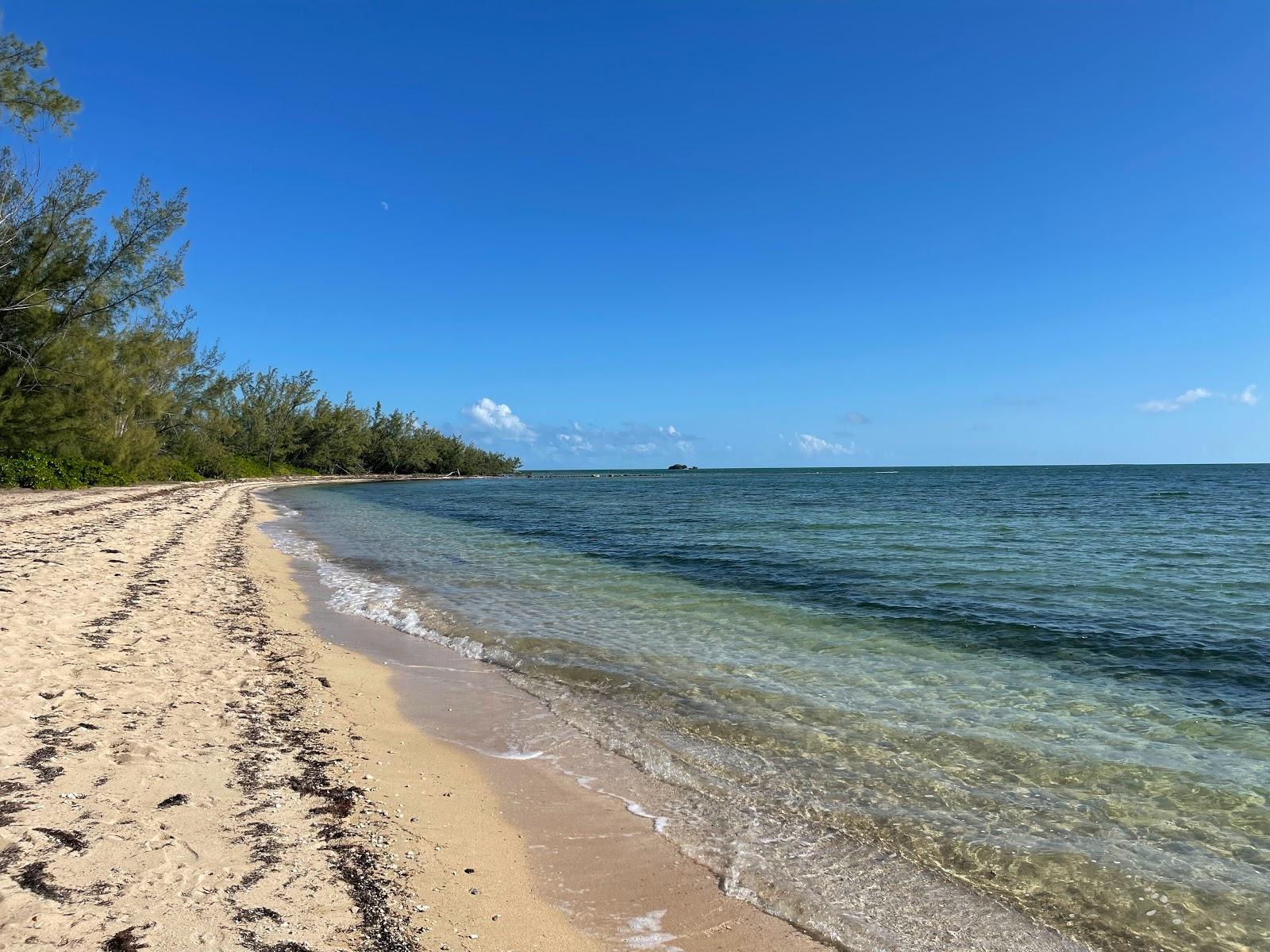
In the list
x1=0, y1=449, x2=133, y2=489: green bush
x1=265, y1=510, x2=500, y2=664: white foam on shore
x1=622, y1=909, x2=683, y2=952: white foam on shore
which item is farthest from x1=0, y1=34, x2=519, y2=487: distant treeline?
x1=622, y1=909, x2=683, y2=952: white foam on shore

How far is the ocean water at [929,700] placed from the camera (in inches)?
183

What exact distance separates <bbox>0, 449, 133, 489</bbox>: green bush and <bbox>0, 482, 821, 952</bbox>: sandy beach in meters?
31.1

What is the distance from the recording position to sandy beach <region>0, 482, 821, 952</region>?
338cm

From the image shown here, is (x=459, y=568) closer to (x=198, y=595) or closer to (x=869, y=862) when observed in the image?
(x=198, y=595)

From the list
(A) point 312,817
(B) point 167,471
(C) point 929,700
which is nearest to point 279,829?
(A) point 312,817

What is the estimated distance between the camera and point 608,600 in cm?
1398

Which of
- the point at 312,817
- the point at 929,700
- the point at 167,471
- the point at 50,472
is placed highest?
the point at 167,471

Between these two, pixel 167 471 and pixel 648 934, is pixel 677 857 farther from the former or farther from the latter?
pixel 167 471

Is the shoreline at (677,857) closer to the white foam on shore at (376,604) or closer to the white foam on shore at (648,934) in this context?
the white foam on shore at (648,934)

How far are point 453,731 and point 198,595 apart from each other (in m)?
7.71

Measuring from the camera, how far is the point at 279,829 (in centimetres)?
427

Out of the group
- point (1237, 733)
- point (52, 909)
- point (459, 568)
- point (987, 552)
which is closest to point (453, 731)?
point (52, 909)

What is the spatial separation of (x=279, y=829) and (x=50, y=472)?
38957 millimetres

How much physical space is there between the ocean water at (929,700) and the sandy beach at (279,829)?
87 centimetres
